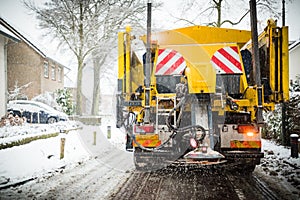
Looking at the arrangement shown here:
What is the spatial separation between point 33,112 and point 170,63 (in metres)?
12.9

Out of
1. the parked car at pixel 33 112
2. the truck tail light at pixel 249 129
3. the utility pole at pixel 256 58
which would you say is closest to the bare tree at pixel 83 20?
the parked car at pixel 33 112

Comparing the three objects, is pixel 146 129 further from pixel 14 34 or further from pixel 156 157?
pixel 14 34

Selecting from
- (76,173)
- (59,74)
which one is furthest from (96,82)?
(76,173)

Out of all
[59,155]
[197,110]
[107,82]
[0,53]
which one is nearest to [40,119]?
[0,53]

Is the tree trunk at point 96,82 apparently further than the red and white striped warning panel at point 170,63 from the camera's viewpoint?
Yes

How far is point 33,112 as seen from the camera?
17578 millimetres

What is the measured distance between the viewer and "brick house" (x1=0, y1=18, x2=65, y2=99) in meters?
20.4

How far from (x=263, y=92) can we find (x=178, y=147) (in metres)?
1.85

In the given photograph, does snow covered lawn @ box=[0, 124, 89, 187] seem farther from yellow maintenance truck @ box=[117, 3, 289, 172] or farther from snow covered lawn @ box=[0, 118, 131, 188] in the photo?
yellow maintenance truck @ box=[117, 3, 289, 172]

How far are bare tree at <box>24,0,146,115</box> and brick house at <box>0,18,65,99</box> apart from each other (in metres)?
2.04

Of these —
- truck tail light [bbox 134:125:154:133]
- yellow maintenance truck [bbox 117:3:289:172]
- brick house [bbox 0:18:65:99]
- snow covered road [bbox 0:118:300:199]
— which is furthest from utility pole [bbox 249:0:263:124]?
brick house [bbox 0:18:65:99]

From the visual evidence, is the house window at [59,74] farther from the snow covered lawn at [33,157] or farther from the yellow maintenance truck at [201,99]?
the yellow maintenance truck at [201,99]

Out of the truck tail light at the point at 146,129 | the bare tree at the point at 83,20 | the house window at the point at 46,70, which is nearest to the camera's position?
the truck tail light at the point at 146,129

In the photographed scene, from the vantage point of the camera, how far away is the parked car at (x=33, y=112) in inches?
682
